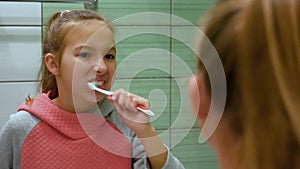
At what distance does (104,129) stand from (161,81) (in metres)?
0.47

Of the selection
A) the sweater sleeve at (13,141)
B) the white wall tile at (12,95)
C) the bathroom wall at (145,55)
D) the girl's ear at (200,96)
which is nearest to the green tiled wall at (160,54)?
the bathroom wall at (145,55)

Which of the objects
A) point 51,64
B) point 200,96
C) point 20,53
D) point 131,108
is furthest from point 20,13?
point 200,96

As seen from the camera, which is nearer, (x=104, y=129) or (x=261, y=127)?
(x=261, y=127)

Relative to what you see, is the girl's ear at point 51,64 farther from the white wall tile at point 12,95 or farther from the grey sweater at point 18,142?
the white wall tile at point 12,95

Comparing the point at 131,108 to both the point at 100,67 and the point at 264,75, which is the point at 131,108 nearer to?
the point at 100,67

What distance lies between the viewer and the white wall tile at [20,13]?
1289 mm

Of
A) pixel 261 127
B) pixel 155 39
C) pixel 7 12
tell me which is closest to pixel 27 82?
pixel 7 12

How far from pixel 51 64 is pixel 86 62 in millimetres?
104

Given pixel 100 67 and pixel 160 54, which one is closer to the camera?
pixel 100 67

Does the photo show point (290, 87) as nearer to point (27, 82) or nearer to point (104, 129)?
point (104, 129)

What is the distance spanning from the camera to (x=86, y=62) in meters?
0.96

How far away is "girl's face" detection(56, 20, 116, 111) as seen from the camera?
0.95 metres

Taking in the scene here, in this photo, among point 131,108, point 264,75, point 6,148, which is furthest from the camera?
point 6,148

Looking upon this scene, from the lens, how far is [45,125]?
3.18 ft
